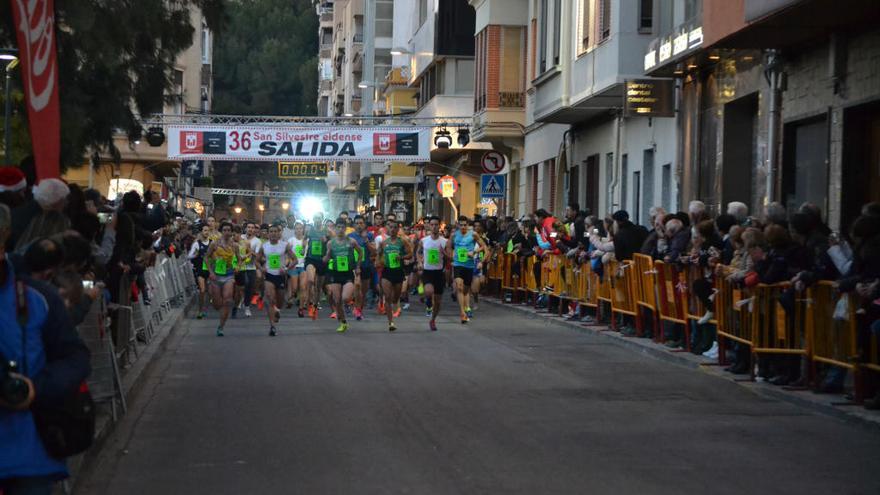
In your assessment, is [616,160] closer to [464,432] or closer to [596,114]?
[596,114]

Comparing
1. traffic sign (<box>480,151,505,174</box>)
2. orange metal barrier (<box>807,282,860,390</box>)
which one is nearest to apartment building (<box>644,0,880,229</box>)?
orange metal barrier (<box>807,282,860,390</box>)

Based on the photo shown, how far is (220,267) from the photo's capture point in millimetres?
25531

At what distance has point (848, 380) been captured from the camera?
14234 millimetres

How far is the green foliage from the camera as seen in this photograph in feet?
378

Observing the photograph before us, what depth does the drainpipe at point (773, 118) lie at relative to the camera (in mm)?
21775

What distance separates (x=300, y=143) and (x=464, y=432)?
33310mm

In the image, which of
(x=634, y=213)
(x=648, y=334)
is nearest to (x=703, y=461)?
(x=648, y=334)

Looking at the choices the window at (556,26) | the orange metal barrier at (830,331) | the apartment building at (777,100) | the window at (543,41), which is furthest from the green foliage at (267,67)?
the orange metal barrier at (830,331)

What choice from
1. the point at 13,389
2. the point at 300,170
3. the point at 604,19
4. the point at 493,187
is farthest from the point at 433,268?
the point at 300,170

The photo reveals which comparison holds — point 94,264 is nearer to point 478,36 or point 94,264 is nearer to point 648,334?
point 648,334

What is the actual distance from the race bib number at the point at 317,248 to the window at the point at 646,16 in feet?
24.4

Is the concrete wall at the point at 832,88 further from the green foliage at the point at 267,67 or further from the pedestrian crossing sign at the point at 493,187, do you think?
the green foliage at the point at 267,67

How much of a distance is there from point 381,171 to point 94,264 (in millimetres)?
67208

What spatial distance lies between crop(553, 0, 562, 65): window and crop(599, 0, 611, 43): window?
3.79 m
